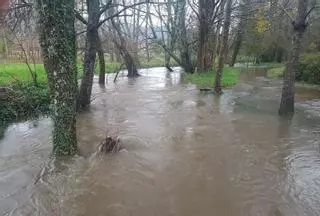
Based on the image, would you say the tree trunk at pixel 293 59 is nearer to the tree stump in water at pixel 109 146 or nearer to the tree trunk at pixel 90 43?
the tree stump in water at pixel 109 146

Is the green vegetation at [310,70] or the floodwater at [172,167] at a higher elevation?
the green vegetation at [310,70]

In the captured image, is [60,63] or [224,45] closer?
[60,63]

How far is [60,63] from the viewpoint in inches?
257

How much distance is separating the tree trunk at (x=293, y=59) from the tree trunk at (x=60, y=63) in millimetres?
6739

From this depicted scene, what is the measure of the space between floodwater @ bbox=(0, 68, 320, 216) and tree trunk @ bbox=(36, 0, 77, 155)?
553 mm

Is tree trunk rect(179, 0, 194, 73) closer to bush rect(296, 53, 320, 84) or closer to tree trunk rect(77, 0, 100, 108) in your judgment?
bush rect(296, 53, 320, 84)

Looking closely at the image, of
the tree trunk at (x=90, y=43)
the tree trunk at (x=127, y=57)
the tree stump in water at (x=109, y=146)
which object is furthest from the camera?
the tree trunk at (x=127, y=57)

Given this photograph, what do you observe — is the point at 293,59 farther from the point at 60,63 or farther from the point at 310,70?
the point at 310,70

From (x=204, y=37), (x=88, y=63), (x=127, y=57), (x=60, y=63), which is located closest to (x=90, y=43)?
(x=88, y=63)

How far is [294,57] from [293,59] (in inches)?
2.7

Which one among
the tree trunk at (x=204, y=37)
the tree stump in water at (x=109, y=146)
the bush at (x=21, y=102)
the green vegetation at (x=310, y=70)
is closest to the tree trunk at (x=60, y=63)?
the tree stump in water at (x=109, y=146)

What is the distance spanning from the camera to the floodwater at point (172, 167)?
5305 millimetres

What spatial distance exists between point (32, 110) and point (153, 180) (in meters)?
6.74

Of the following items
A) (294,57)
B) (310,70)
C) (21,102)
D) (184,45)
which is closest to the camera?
(294,57)
